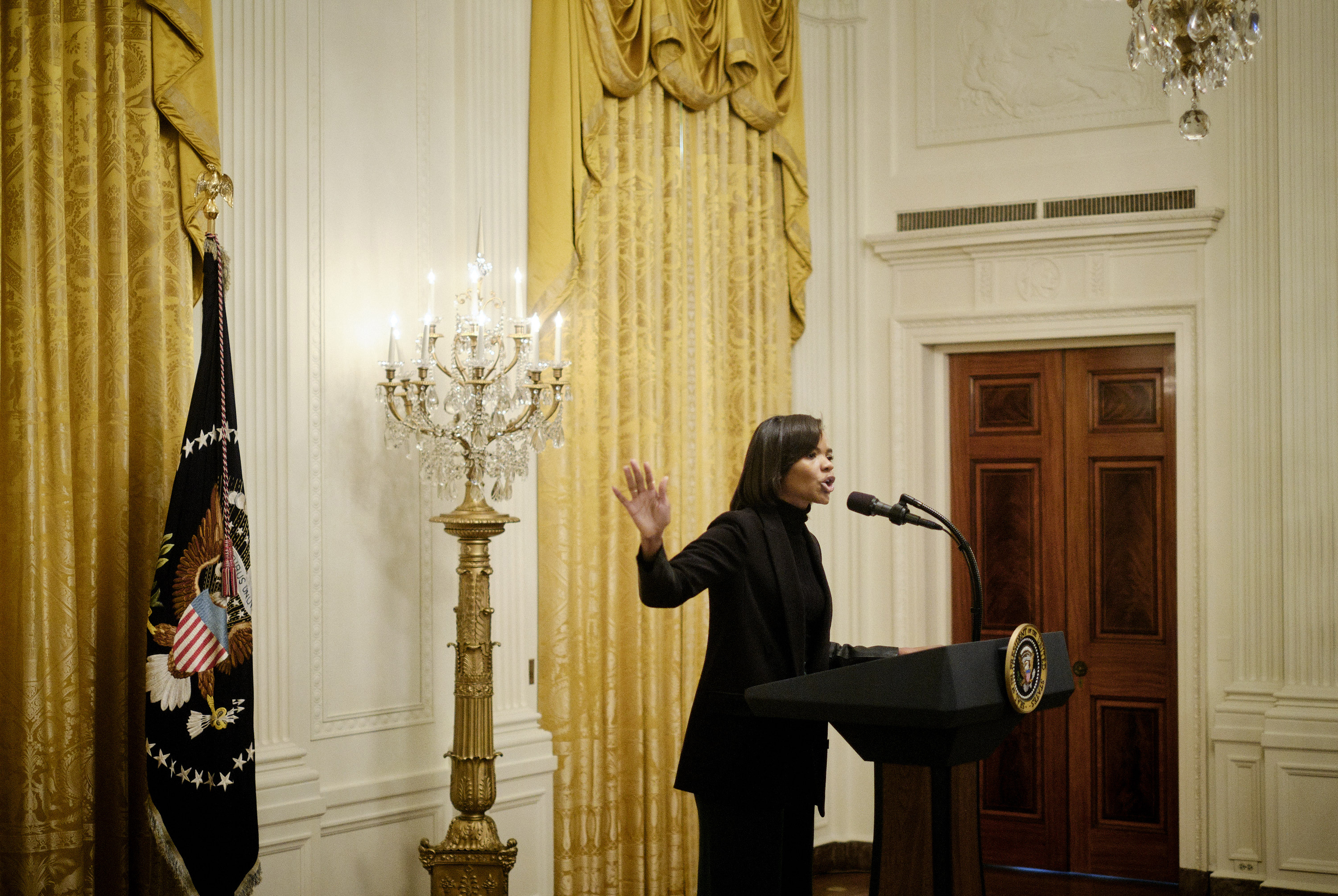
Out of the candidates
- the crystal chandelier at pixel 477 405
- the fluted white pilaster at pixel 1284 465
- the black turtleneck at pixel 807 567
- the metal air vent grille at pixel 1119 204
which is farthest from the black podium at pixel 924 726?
the metal air vent grille at pixel 1119 204

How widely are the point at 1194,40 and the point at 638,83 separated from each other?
2.27 m

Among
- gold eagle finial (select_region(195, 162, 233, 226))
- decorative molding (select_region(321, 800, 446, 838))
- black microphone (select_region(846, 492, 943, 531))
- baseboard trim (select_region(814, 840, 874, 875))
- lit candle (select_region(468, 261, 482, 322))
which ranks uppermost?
gold eagle finial (select_region(195, 162, 233, 226))

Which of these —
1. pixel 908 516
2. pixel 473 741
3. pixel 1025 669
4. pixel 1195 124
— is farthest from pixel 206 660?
pixel 1195 124

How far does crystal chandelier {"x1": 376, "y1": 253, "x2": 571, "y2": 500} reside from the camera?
351cm

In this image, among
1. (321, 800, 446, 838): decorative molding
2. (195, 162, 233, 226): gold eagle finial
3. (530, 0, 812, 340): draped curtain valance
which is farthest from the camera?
(530, 0, 812, 340): draped curtain valance

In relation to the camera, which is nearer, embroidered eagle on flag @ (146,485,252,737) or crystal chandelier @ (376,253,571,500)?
embroidered eagle on flag @ (146,485,252,737)

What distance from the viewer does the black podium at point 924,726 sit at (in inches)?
86.8

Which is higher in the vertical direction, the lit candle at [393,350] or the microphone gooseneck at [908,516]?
the lit candle at [393,350]

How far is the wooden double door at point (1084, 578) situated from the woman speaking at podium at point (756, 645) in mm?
2684

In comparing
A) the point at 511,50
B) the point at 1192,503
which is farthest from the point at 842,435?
the point at 511,50

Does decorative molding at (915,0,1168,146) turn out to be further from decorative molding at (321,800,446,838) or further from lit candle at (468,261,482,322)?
decorative molding at (321,800,446,838)

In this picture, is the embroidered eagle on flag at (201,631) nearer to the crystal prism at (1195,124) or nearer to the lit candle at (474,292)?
the lit candle at (474,292)

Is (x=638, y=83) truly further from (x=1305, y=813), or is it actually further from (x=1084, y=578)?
(x=1305, y=813)

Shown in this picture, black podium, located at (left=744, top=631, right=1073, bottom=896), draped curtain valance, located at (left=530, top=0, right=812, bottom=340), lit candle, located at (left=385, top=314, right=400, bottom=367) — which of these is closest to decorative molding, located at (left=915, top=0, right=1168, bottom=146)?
draped curtain valance, located at (left=530, top=0, right=812, bottom=340)
